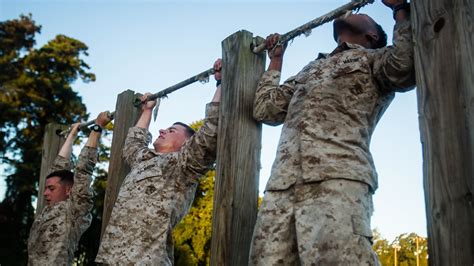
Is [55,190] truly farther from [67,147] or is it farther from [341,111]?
[341,111]

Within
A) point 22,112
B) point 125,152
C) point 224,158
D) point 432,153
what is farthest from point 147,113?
point 22,112

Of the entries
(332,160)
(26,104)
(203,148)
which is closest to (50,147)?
(203,148)

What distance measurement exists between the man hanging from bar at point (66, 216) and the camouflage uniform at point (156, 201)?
107 centimetres

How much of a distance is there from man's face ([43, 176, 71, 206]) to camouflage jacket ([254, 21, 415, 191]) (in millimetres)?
3326

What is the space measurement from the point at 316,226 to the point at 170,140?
223 cm

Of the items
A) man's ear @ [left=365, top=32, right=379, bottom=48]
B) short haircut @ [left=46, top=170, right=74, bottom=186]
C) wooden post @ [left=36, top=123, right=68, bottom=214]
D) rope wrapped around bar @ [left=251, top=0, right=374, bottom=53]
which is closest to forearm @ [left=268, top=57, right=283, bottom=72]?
rope wrapped around bar @ [left=251, top=0, right=374, bottom=53]

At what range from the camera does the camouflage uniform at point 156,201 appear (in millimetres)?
3553

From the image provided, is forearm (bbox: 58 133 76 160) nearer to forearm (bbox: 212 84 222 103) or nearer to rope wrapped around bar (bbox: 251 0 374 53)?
forearm (bbox: 212 84 222 103)

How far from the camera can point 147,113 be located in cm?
445

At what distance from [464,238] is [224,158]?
4.96ft

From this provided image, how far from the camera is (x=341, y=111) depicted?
2436mm

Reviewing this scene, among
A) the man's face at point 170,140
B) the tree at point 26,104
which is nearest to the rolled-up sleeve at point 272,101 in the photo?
the man's face at point 170,140

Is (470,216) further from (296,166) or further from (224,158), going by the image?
(224,158)

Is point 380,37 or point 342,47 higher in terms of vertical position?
point 380,37
